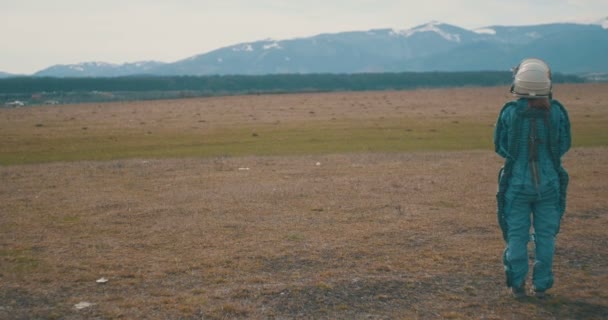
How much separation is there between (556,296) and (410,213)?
610 centimetres

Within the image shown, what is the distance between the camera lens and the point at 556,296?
27.7 feet

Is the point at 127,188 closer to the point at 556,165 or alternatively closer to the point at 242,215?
the point at 242,215

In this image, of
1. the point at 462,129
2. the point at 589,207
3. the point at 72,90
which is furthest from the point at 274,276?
the point at 72,90

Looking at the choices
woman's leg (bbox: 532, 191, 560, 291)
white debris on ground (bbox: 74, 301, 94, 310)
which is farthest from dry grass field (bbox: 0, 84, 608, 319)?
woman's leg (bbox: 532, 191, 560, 291)

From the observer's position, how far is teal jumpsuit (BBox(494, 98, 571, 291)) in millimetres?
8391

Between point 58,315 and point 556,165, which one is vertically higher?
point 556,165

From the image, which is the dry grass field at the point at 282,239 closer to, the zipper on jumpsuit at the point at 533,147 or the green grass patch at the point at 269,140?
the zipper on jumpsuit at the point at 533,147

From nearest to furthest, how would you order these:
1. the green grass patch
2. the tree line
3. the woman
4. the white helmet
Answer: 1. the white helmet
2. the woman
3. the green grass patch
4. the tree line

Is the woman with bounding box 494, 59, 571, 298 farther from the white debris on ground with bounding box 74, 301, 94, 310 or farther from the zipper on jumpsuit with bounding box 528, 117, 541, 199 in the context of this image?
the white debris on ground with bounding box 74, 301, 94, 310

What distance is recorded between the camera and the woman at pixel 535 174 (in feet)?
27.5

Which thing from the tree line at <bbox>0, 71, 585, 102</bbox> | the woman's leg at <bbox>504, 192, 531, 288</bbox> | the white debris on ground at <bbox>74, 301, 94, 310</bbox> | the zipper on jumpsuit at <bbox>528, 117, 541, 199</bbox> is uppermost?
the tree line at <bbox>0, 71, 585, 102</bbox>

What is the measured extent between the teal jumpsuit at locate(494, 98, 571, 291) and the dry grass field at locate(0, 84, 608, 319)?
0.55 meters

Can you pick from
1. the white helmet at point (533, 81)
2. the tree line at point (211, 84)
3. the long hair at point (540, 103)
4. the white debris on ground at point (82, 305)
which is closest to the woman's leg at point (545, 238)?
the long hair at point (540, 103)

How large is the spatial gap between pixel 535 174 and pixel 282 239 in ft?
18.4
